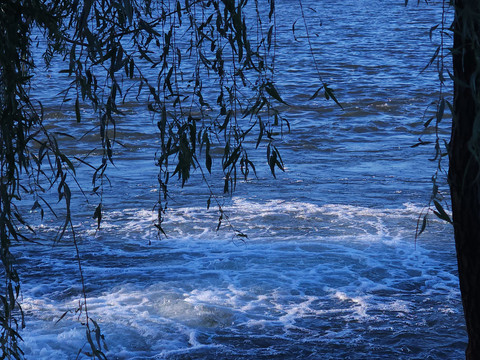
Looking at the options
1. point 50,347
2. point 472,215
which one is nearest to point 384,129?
point 50,347

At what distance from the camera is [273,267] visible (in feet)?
20.2

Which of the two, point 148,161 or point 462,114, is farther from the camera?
point 148,161

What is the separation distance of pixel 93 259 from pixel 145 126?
5.11 meters

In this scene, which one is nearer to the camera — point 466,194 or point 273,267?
point 466,194

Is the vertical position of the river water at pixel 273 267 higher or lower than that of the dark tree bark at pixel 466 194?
lower

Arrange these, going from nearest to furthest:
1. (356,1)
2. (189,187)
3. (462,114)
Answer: (462,114) → (189,187) → (356,1)

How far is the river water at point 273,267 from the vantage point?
16.2 feet

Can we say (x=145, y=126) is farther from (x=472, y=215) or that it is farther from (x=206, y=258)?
(x=472, y=215)

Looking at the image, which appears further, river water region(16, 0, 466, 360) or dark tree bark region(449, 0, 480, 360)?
river water region(16, 0, 466, 360)

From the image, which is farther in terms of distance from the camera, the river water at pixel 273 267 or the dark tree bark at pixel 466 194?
the river water at pixel 273 267

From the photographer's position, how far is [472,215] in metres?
2.61

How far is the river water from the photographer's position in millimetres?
4949

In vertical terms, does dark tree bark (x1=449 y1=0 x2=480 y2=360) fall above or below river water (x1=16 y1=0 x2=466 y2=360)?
above

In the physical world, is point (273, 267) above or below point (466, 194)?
below
